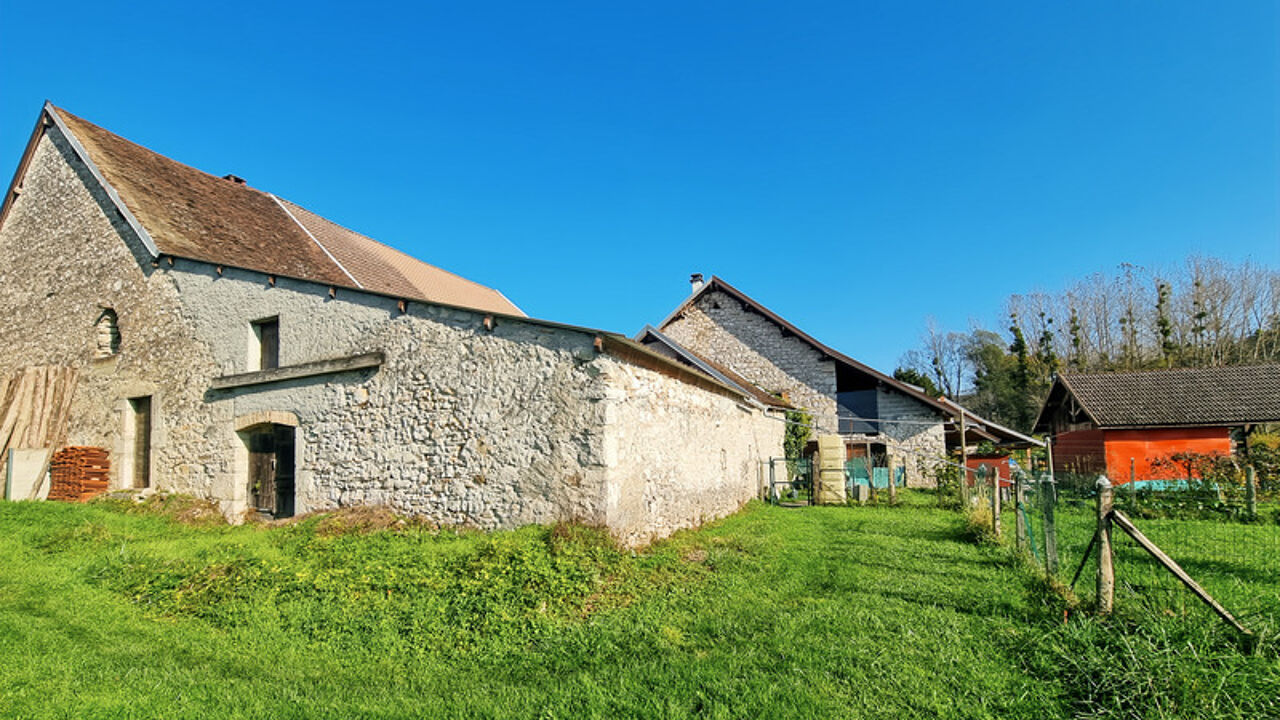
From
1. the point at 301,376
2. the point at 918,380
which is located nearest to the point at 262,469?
the point at 301,376

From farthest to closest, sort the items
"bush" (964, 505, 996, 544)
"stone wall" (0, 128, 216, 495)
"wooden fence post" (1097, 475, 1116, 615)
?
"stone wall" (0, 128, 216, 495) → "bush" (964, 505, 996, 544) → "wooden fence post" (1097, 475, 1116, 615)

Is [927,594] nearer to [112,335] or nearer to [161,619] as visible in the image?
[161,619]

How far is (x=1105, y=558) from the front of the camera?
4609 mm

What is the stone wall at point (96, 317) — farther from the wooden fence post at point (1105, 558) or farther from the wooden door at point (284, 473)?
the wooden fence post at point (1105, 558)

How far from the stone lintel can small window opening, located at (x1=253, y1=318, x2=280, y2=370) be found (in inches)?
12.7

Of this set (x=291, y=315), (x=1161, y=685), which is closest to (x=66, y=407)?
(x=291, y=315)

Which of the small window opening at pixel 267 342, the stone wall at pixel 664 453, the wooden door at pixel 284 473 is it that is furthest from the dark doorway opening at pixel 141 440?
the stone wall at pixel 664 453

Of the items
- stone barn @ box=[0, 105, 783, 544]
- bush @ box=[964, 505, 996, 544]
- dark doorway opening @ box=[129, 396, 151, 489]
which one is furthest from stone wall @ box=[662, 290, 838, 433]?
dark doorway opening @ box=[129, 396, 151, 489]

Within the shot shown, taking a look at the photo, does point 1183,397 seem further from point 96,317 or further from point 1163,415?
point 96,317

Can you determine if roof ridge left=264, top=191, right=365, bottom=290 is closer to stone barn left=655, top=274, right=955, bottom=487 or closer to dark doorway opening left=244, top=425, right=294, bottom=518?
dark doorway opening left=244, top=425, right=294, bottom=518

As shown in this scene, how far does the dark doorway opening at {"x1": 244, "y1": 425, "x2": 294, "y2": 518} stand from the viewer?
33.4 feet

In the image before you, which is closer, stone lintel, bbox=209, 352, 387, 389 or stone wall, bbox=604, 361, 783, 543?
stone wall, bbox=604, 361, 783, 543

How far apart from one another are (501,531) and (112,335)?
1022cm

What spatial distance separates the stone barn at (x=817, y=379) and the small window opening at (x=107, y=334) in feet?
45.7
